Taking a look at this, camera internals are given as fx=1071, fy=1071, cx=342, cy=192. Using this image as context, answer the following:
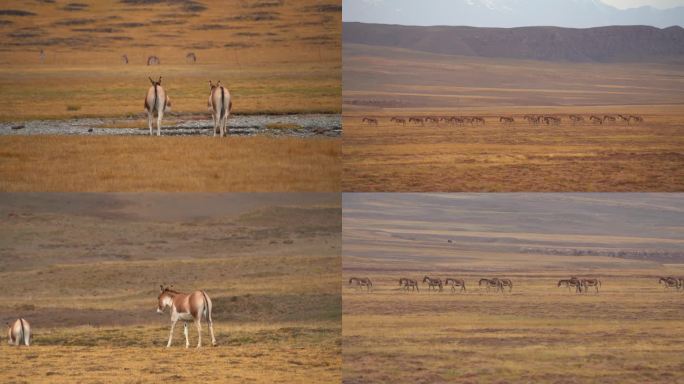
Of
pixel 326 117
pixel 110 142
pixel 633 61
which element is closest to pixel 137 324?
pixel 110 142

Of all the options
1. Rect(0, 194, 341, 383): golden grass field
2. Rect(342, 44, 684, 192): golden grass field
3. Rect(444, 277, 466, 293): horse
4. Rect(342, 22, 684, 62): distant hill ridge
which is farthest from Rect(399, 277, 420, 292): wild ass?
Rect(342, 22, 684, 62): distant hill ridge

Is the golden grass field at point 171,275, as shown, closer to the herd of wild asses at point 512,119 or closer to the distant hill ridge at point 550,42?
the herd of wild asses at point 512,119

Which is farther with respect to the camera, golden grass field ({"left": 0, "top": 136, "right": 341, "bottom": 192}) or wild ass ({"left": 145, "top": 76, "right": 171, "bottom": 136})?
wild ass ({"left": 145, "top": 76, "right": 171, "bottom": 136})

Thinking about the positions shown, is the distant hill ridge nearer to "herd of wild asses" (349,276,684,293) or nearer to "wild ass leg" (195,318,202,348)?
"herd of wild asses" (349,276,684,293)

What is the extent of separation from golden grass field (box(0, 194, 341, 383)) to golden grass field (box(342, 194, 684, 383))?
1.11 ft

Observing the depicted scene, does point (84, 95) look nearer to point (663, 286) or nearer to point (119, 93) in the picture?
point (119, 93)

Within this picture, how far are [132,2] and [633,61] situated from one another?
15.3 feet

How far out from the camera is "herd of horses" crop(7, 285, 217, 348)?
380 inches

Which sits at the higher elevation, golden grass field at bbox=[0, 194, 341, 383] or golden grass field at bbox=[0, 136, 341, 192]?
golden grass field at bbox=[0, 136, 341, 192]

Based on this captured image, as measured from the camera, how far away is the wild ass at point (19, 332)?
31.7 feet

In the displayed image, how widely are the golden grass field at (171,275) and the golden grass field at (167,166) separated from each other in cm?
11

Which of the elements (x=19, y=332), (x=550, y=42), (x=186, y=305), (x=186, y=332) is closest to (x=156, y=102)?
(x=186, y=305)

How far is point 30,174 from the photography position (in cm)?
978

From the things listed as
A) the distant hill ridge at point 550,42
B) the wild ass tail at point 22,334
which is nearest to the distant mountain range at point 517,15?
the distant hill ridge at point 550,42
